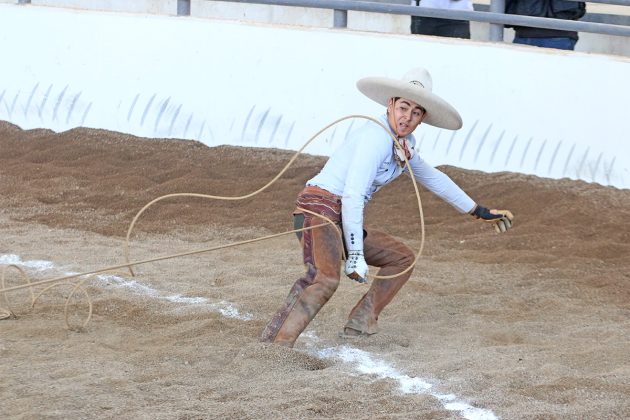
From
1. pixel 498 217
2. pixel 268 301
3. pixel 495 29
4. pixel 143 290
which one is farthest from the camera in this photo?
pixel 495 29

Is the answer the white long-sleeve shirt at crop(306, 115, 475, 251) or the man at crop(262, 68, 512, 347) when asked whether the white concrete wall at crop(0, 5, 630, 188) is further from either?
the white long-sleeve shirt at crop(306, 115, 475, 251)

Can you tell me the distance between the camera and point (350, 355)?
17.6ft

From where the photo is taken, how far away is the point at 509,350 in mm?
5375

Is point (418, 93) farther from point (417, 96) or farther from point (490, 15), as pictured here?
point (490, 15)

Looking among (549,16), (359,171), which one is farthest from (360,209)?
(549,16)

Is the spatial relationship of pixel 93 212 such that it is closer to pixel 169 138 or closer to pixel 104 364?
pixel 169 138

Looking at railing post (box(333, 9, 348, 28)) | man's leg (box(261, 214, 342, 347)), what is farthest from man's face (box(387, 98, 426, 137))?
railing post (box(333, 9, 348, 28))

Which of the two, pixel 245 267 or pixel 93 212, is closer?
pixel 245 267

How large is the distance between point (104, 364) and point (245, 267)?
84.3 inches

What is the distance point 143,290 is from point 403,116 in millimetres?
2048

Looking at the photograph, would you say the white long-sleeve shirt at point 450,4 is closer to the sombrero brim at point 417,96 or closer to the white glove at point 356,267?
the sombrero brim at point 417,96

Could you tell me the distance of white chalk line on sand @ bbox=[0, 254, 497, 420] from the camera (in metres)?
4.59

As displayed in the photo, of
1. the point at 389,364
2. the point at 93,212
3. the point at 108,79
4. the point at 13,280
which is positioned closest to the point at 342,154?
the point at 389,364

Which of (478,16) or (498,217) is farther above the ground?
(478,16)
